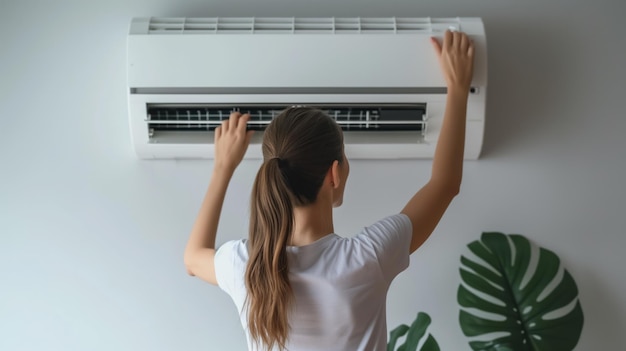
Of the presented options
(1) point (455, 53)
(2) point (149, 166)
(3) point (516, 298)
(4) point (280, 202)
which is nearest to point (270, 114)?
(2) point (149, 166)

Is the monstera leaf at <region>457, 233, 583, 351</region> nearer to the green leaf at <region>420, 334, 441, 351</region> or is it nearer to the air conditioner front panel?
the green leaf at <region>420, 334, 441, 351</region>

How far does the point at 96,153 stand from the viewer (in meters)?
1.89

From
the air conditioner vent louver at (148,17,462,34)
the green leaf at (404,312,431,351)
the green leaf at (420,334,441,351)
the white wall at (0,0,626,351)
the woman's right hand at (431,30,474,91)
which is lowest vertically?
the green leaf at (420,334,441,351)

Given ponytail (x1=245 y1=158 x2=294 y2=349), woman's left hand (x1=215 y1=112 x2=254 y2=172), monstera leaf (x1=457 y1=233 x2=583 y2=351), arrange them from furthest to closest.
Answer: monstera leaf (x1=457 y1=233 x2=583 y2=351) → woman's left hand (x1=215 y1=112 x2=254 y2=172) → ponytail (x1=245 y1=158 x2=294 y2=349)

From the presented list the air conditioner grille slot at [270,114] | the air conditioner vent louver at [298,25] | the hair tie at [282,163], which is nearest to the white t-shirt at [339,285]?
the hair tie at [282,163]

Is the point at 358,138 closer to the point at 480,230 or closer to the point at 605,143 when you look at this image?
the point at 480,230

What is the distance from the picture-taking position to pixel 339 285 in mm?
1229

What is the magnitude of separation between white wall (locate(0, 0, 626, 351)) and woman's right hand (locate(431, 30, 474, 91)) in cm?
19

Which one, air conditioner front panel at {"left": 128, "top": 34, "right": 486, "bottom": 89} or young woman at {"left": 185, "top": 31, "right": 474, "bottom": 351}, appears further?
air conditioner front panel at {"left": 128, "top": 34, "right": 486, "bottom": 89}

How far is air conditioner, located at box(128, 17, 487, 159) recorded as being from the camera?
1.73 m

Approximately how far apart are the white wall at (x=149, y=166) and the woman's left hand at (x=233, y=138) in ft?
0.61

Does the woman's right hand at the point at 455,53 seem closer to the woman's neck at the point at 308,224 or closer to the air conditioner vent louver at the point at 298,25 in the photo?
the air conditioner vent louver at the point at 298,25

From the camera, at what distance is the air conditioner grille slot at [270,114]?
1.77 meters

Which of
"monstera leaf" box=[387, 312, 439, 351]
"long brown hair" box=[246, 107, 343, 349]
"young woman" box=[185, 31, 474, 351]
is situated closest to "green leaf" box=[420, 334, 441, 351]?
"monstera leaf" box=[387, 312, 439, 351]
